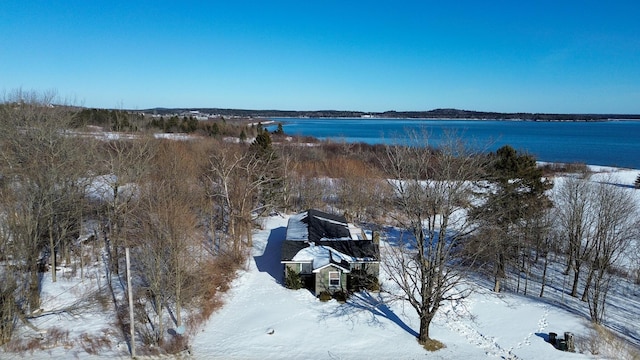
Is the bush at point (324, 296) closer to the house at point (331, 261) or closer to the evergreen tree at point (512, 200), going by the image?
the house at point (331, 261)

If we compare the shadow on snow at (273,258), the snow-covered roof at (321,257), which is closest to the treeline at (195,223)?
the shadow on snow at (273,258)

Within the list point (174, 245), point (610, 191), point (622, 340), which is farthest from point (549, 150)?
point (174, 245)

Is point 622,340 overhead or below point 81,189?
below

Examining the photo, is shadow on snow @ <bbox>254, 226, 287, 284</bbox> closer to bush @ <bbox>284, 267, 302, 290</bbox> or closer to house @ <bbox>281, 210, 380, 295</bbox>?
bush @ <bbox>284, 267, 302, 290</bbox>

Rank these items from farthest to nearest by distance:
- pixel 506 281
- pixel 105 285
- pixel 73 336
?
pixel 506 281 < pixel 105 285 < pixel 73 336

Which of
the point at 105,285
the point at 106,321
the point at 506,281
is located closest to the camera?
the point at 106,321

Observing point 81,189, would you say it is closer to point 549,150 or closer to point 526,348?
point 526,348

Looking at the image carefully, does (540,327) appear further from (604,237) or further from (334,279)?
A: (334,279)

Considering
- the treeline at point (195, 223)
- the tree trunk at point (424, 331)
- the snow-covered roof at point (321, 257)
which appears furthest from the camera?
the snow-covered roof at point (321, 257)

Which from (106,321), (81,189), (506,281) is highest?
(81,189)
